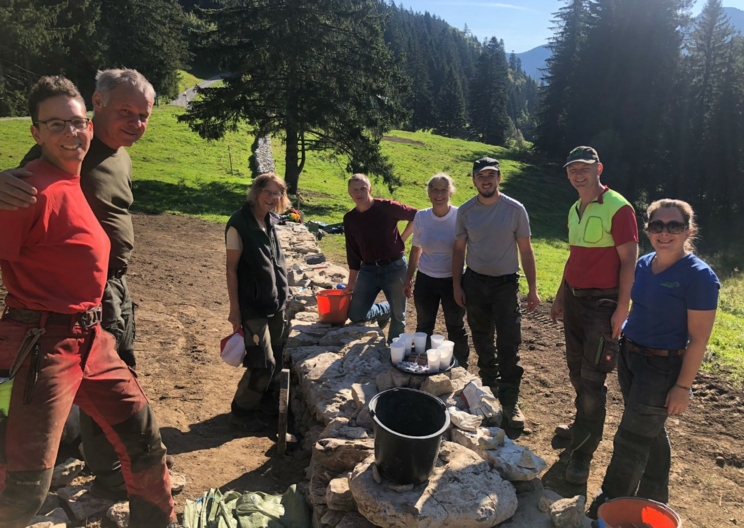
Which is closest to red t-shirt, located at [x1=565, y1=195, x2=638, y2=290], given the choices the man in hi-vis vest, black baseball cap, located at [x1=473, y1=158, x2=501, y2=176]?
the man in hi-vis vest

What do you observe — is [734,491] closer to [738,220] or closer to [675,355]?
[675,355]

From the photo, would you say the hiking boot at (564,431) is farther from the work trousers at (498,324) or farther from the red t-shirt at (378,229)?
the red t-shirt at (378,229)

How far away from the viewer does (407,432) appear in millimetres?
3025

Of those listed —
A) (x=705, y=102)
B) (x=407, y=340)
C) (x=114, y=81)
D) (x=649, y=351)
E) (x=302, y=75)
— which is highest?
(x=705, y=102)

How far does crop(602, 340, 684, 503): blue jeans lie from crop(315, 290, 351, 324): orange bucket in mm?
2733

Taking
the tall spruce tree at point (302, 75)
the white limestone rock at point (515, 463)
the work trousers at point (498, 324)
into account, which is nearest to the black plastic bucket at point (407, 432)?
the white limestone rock at point (515, 463)

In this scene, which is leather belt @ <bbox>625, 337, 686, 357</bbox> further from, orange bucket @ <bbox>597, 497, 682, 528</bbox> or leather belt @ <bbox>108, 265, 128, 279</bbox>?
leather belt @ <bbox>108, 265, 128, 279</bbox>

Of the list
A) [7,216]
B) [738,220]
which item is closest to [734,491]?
[7,216]

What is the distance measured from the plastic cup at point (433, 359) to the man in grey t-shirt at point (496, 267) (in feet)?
3.29

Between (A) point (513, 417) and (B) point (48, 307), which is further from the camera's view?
(A) point (513, 417)

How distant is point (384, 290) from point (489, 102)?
6092 cm

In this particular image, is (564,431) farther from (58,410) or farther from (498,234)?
(58,410)

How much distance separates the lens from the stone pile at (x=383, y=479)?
254 centimetres

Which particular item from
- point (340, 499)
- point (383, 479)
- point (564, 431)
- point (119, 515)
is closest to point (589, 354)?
point (564, 431)
